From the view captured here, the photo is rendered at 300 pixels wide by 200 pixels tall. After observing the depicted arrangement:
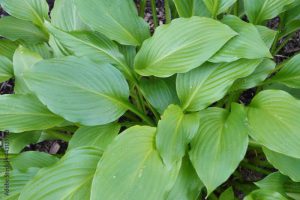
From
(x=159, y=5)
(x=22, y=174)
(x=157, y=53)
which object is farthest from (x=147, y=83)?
(x=159, y=5)

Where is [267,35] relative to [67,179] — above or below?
above

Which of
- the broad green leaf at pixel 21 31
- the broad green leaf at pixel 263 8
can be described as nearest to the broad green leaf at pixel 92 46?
the broad green leaf at pixel 21 31

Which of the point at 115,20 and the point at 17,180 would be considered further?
the point at 115,20

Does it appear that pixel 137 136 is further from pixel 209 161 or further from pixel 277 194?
pixel 277 194

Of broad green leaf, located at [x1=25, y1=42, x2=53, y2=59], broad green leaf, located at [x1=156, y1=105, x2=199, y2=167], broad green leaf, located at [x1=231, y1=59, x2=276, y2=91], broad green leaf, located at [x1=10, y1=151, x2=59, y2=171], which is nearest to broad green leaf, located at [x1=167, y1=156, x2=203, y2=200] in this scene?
broad green leaf, located at [x1=156, y1=105, x2=199, y2=167]

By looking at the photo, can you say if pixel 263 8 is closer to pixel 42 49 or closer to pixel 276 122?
pixel 276 122

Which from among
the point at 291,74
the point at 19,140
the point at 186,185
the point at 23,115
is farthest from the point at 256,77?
the point at 19,140

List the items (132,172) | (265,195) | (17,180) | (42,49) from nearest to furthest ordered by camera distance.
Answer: (132,172) → (265,195) → (17,180) → (42,49)
